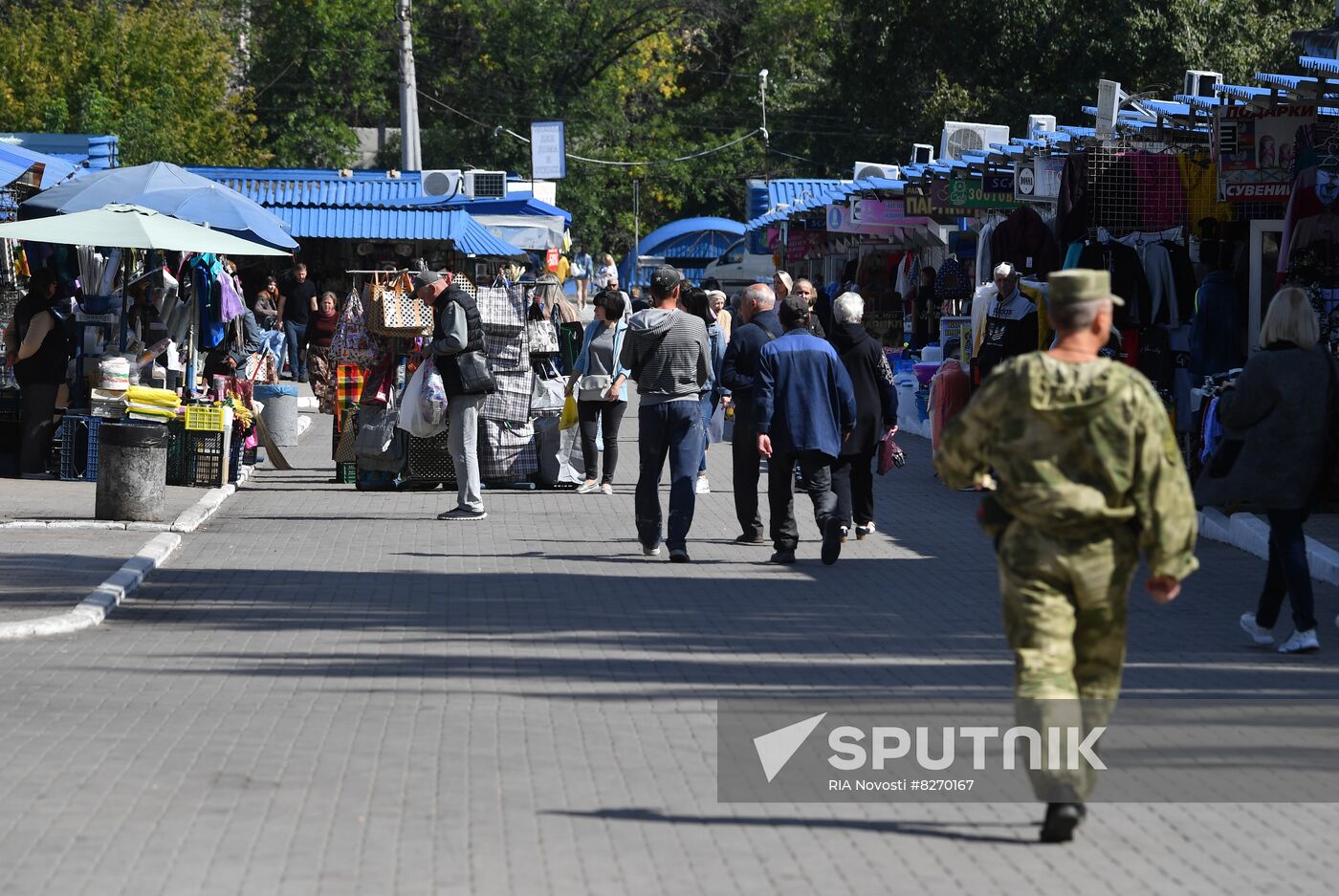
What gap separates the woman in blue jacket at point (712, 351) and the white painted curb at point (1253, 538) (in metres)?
3.61

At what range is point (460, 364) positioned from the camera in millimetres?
14312

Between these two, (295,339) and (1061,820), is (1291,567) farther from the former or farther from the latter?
(295,339)

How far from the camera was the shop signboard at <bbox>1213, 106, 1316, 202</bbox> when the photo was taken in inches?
550

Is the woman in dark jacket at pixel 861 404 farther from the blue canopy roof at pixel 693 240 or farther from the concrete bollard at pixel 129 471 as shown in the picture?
the blue canopy roof at pixel 693 240

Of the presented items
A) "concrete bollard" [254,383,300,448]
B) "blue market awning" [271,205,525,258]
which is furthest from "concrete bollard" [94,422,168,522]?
"blue market awning" [271,205,525,258]

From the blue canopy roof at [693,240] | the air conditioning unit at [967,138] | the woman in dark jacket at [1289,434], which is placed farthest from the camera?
the blue canopy roof at [693,240]

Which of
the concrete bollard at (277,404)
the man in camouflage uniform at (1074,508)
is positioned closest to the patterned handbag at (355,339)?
the concrete bollard at (277,404)

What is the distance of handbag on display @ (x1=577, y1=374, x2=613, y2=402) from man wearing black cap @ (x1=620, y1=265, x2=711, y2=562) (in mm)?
3911

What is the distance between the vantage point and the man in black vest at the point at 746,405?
12.5 metres

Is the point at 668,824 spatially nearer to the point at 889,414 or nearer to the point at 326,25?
the point at 889,414

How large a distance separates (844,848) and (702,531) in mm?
8506

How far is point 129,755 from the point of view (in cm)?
673

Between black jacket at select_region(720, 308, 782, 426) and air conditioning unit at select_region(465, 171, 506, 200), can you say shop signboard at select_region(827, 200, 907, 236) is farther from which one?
black jacket at select_region(720, 308, 782, 426)

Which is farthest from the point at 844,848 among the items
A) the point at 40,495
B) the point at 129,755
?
the point at 40,495
